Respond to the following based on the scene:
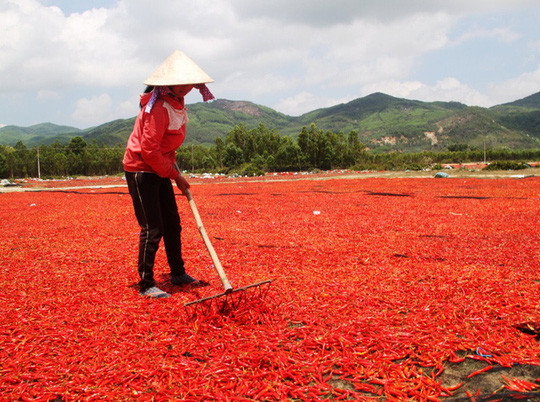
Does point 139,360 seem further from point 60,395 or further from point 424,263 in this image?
point 424,263

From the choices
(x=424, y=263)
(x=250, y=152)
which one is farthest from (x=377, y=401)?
(x=250, y=152)

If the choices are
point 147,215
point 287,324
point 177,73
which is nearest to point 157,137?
point 177,73

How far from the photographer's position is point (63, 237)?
6.93 m

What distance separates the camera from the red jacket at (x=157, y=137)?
346cm

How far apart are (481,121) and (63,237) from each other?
473 feet

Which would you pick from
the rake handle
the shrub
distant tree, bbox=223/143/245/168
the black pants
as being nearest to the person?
the black pants

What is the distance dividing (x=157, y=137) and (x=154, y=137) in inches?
1.1

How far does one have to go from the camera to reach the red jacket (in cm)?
346

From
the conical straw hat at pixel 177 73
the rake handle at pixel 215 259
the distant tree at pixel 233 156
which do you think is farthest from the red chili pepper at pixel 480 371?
the distant tree at pixel 233 156

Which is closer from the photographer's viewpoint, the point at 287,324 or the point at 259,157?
the point at 287,324

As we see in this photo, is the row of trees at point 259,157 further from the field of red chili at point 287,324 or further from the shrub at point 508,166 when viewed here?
the field of red chili at point 287,324

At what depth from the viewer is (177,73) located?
3.50m

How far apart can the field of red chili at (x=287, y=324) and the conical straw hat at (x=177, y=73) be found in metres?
2.12

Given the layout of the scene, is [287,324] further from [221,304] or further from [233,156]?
[233,156]
